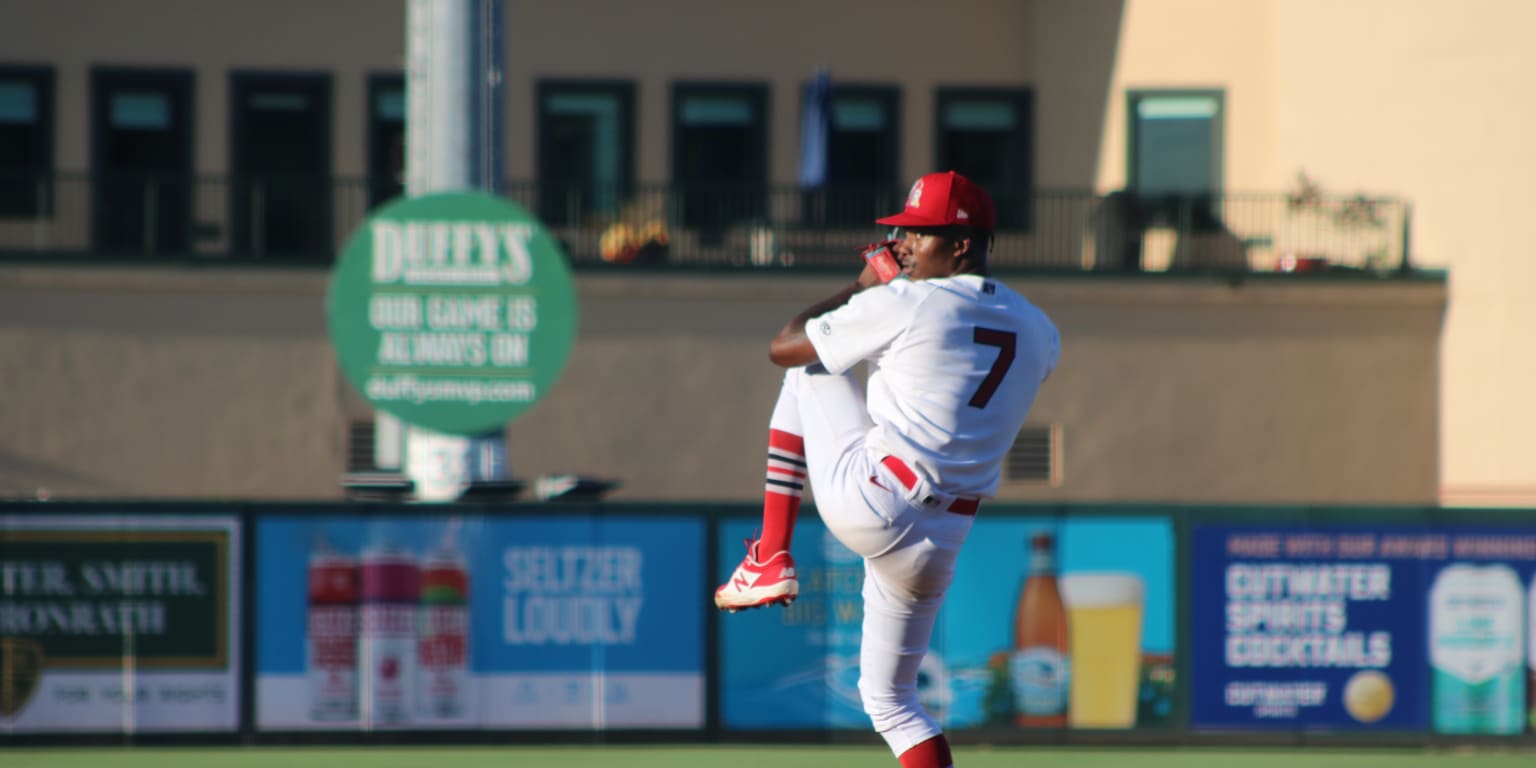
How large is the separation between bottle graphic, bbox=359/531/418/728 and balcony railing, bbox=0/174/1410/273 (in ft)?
41.9

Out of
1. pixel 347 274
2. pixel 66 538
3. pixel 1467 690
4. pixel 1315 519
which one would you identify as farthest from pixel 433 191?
pixel 1467 690

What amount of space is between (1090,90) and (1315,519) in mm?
15953

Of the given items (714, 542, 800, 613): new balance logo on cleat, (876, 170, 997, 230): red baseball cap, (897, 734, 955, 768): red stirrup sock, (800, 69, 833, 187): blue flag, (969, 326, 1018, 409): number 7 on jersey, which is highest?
(800, 69, 833, 187): blue flag

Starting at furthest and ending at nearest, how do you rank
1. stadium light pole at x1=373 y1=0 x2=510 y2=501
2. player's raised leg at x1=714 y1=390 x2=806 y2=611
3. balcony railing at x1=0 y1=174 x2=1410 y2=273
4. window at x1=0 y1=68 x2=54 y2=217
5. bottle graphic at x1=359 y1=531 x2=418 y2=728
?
window at x1=0 y1=68 x2=54 y2=217
balcony railing at x1=0 y1=174 x2=1410 y2=273
stadium light pole at x1=373 y1=0 x2=510 y2=501
bottle graphic at x1=359 y1=531 x2=418 y2=728
player's raised leg at x1=714 y1=390 x2=806 y2=611

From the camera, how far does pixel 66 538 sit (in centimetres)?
1196

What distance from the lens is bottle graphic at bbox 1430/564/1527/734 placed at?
1224 cm

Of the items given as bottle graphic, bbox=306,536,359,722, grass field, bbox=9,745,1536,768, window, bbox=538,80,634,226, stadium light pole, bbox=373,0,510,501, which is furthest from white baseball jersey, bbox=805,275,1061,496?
window, bbox=538,80,634,226

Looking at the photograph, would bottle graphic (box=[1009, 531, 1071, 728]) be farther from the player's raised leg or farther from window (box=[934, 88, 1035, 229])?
window (box=[934, 88, 1035, 229])

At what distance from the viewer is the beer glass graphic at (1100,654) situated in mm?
12219

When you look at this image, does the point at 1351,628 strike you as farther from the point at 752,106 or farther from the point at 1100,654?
the point at 752,106

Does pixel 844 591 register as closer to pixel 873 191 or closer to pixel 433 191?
pixel 433 191

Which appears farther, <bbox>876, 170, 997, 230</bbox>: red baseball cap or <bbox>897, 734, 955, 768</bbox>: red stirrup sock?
<bbox>897, 734, 955, 768</bbox>: red stirrup sock

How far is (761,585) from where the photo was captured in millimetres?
6316

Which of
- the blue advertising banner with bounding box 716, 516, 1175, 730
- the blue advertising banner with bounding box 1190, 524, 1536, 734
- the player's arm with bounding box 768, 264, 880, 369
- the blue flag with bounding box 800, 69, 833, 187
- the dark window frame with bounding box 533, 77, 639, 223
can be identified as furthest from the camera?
the dark window frame with bounding box 533, 77, 639, 223
